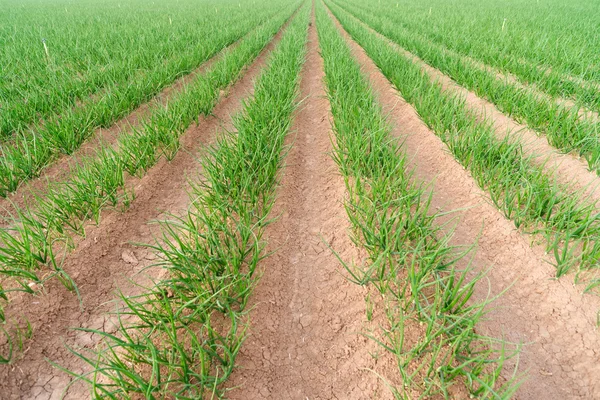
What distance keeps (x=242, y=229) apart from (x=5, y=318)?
46.3 inches

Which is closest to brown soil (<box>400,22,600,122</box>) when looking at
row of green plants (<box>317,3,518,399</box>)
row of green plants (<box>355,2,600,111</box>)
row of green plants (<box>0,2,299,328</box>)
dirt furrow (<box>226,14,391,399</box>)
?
row of green plants (<box>355,2,600,111</box>)

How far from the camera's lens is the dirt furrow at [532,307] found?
135 centimetres

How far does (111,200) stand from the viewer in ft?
7.16

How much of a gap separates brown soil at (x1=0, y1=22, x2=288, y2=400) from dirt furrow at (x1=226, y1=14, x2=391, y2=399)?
0.73m

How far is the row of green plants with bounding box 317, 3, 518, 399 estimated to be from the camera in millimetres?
1219

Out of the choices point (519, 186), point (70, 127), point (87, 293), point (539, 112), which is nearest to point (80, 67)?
point (70, 127)

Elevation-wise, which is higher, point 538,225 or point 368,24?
point 368,24

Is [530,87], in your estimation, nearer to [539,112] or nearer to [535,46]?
[539,112]

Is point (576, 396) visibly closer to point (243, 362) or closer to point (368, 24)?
point (243, 362)

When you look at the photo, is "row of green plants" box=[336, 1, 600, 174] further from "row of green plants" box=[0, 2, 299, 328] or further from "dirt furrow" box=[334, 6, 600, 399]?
"row of green plants" box=[0, 2, 299, 328]

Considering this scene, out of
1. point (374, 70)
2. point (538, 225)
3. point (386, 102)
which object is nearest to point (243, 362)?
point (538, 225)

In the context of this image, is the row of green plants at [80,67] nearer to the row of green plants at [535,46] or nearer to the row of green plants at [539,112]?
the row of green plants at [539,112]

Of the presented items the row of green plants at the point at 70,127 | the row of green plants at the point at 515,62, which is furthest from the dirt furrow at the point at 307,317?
the row of green plants at the point at 515,62

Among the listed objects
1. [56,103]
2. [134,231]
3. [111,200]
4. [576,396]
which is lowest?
[576,396]
